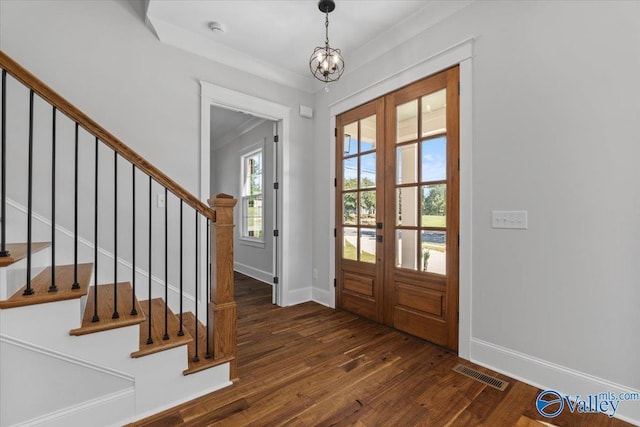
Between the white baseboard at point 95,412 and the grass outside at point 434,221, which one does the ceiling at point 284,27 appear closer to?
the grass outside at point 434,221

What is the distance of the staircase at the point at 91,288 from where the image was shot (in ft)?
4.56

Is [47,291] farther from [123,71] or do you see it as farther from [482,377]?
[482,377]

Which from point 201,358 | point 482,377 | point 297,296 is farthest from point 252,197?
point 482,377

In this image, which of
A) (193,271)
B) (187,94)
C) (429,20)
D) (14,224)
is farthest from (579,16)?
(14,224)

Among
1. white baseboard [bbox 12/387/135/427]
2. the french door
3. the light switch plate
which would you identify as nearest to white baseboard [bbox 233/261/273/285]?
the french door

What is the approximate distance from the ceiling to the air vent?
9.32 feet

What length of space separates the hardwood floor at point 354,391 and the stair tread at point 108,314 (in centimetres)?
57

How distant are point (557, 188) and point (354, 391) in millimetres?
1869

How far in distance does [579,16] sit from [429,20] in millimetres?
1094

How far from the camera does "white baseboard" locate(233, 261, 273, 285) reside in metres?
4.94

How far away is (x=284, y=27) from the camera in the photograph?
9.14 ft

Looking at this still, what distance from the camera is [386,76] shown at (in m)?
2.97

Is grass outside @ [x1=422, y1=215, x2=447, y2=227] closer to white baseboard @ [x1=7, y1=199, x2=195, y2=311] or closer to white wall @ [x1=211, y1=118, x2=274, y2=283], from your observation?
white baseboard @ [x1=7, y1=199, x2=195, y2=311]

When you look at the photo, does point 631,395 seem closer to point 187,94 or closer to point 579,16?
point 579,16
